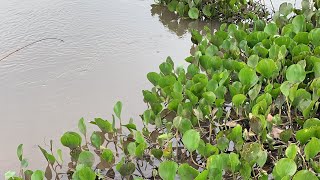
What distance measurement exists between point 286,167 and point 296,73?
2.02ft

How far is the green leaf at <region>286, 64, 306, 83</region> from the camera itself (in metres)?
2.05

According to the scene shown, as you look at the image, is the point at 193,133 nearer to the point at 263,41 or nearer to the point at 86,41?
the point at 263,41

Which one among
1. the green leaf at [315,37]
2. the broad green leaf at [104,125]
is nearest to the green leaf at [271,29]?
the green leaf at [315,37]

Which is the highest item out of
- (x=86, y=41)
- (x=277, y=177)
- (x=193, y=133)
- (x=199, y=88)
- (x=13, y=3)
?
(x=13, y=3)

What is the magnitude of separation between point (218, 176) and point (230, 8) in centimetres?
241

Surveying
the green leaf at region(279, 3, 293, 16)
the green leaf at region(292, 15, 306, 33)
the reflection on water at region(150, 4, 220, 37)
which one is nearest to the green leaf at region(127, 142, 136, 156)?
the green leaf at region(292, 15, 306, 33)

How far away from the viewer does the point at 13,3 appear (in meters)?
4.00

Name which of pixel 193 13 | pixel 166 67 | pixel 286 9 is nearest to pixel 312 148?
pixel 166 67

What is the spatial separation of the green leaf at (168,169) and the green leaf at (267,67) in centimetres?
77

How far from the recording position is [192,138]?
177 centimetres

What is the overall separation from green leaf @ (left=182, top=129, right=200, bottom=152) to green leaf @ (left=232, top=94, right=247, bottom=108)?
337 millimetres

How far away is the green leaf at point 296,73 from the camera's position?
80.6 inches

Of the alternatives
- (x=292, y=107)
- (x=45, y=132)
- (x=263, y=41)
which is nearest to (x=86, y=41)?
(x=45, y=132)

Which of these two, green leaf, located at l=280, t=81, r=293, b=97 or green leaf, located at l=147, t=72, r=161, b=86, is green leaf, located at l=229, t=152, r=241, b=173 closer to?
green leaf, located at l=280, t=81, r=293, b=97
